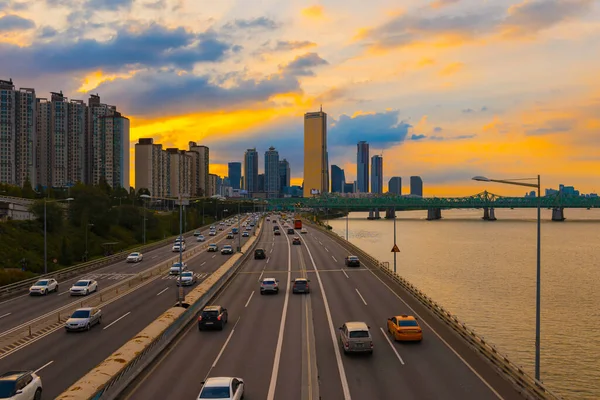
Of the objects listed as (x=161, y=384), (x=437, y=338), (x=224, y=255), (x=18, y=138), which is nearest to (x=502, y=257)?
(x=224, y=255)

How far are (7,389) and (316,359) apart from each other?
12069mm

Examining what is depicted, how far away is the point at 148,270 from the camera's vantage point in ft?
186

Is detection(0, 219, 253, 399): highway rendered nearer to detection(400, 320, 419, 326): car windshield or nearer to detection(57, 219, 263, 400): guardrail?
detection(57, 219, 263, 400): guardrail

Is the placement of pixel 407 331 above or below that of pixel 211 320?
above

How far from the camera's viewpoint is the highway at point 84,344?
21328 millimetres

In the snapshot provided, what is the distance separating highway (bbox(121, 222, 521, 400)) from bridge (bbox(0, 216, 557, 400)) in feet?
0.17

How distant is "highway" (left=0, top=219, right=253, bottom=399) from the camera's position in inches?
840

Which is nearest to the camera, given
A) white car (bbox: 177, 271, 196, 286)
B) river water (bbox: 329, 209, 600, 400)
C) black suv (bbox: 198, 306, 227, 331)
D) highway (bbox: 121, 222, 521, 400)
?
highway (bbox: 121, 222, 521, 400)

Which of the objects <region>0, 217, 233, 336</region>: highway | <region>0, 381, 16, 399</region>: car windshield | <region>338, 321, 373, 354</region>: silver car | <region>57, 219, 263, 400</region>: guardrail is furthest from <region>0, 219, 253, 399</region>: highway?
<region>338, 321, 373, 354</region>: silver car

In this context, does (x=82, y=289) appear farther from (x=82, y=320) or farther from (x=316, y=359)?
(x=316, y=359)

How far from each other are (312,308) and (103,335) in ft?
44.6

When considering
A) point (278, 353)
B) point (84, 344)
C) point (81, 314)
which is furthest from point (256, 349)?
point (81, 314)

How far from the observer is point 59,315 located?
32062 mm

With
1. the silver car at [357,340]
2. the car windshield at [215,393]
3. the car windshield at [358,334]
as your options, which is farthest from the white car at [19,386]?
the car windshield at [358,334]
